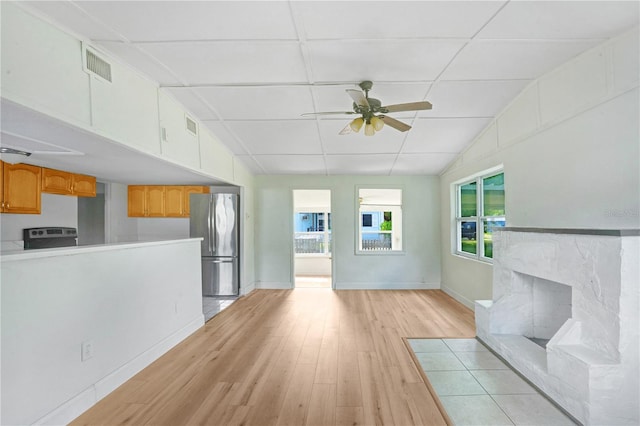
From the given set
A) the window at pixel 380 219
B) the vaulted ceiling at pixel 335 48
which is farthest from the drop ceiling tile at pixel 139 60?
the window at pixel 380 219

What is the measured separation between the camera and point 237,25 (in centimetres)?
238

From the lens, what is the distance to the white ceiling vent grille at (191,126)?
12.8 feet

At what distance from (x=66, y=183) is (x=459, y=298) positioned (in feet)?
20.6

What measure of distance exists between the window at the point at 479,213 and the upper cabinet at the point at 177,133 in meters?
3.95

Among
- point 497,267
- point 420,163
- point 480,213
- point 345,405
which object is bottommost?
point 345,405

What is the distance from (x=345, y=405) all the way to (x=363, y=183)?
4.63 meters

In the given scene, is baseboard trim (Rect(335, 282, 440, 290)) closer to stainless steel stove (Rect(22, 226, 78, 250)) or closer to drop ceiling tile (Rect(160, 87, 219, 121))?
drop ceiling tile (Rect(160, 87, 219, 121))

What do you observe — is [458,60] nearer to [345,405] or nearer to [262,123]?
[262,123]

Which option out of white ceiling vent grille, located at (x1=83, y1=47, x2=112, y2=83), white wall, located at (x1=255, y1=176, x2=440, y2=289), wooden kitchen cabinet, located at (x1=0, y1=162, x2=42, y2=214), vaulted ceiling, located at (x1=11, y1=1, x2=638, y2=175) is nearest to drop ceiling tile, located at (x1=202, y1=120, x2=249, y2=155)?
vaulted ceiling, located at (x1=11, y1=1, x2=638, y2=175)

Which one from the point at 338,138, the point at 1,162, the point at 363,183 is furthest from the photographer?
the point at 363,183

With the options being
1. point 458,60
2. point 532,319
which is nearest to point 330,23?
point 458,60

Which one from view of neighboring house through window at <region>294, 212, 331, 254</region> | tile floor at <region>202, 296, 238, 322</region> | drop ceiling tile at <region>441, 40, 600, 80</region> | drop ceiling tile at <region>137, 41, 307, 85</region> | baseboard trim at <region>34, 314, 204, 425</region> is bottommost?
tile floor at <region>202, 296, 238, 322</region>

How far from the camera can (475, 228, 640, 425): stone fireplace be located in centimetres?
203

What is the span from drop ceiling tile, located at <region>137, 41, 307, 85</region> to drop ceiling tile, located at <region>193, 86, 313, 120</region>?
0.50 ft
